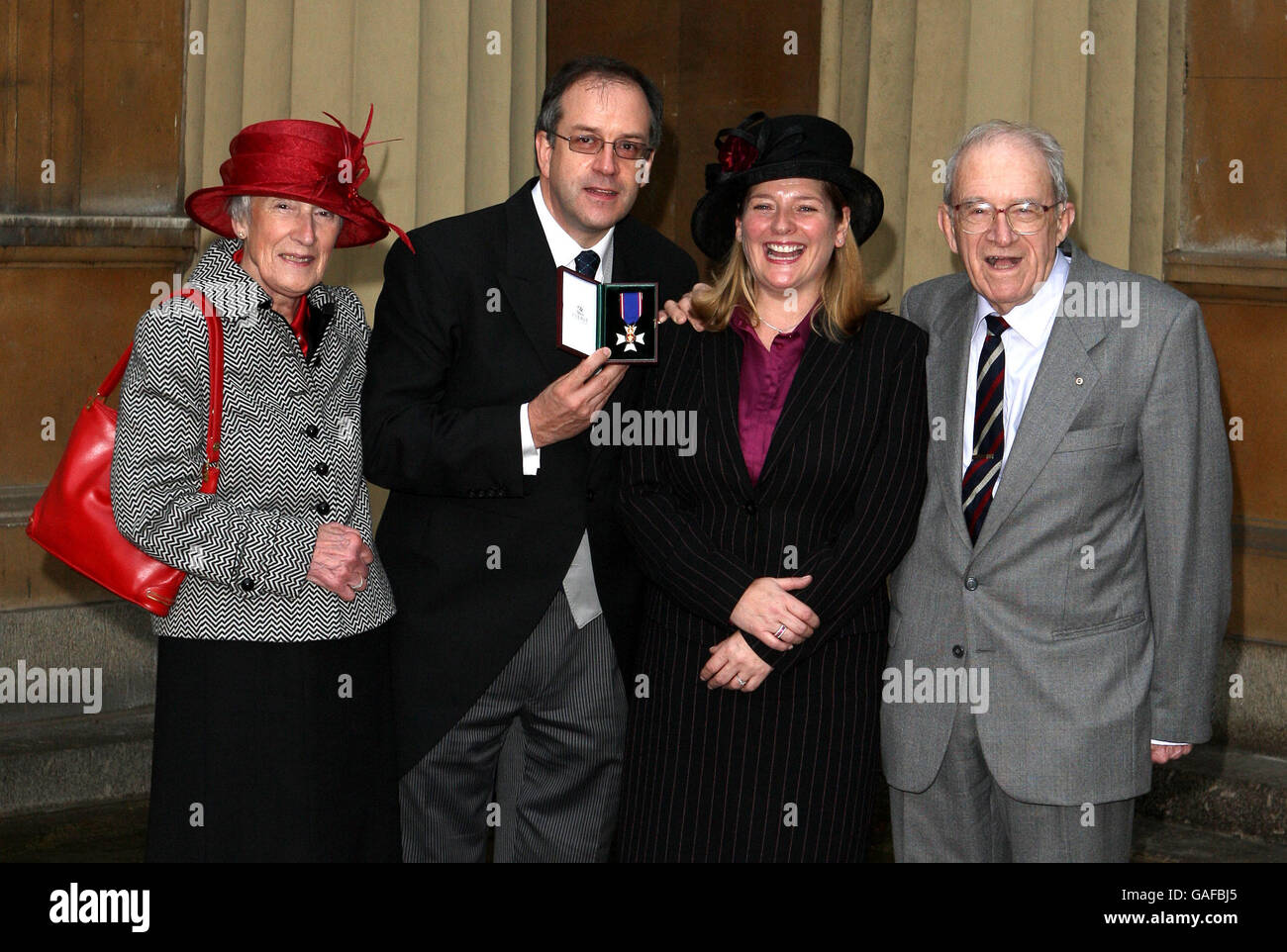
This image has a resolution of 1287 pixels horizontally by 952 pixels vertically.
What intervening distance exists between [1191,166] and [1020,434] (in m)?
3.61

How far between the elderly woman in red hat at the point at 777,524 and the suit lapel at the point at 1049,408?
204mm

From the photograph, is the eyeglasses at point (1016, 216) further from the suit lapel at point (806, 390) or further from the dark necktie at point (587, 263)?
the dark necktie at point (587, 263)

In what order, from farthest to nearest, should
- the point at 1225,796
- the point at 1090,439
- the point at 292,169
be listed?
the point at 1225,796 < the point at 292,169 < the point at 1090,439

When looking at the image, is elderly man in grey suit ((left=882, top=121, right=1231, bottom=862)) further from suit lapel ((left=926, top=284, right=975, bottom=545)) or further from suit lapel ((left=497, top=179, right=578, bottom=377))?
suit lapel ((left=497, top=179, right=578, bottom=377))

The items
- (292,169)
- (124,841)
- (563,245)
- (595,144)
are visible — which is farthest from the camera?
(124,841)

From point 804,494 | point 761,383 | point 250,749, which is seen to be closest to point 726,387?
point 761,383

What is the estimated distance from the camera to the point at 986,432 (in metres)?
3.44

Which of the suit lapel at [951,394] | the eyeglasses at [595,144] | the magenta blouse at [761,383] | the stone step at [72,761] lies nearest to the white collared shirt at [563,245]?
the eyeglasses at [595,144]

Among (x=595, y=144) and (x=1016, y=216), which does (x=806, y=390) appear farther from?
(x=595, y=144)

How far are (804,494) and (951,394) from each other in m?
0.38

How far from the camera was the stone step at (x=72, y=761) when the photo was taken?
19.0ft

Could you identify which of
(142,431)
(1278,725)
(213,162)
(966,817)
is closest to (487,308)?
(142,431)
